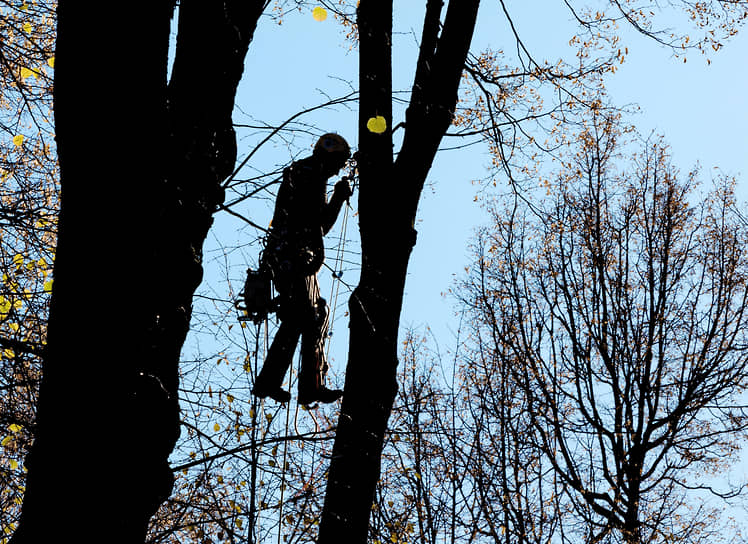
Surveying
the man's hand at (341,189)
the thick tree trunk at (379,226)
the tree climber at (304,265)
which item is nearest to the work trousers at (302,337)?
the tree climber at (304,265)

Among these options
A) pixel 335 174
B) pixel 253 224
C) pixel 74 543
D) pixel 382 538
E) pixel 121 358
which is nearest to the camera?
pixel 74 543

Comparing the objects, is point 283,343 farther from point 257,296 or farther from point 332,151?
point 332,151

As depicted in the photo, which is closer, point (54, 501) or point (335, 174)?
point (54, 501)

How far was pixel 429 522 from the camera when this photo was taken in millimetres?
9641

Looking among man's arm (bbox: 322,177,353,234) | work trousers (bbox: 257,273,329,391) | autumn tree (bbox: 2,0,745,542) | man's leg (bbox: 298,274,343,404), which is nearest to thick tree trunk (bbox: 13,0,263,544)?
autumn tree (bbox: 2,0,745,542)

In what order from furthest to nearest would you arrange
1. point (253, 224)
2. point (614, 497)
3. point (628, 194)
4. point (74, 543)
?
point (628, 194)
point (614, 497)
point (253, 224)
point (74, 543)

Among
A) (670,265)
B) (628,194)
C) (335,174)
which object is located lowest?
(335,174)

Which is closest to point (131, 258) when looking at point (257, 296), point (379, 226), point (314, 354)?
point (379, 226)

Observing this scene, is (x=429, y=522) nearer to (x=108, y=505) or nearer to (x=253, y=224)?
(x=253, y=224)

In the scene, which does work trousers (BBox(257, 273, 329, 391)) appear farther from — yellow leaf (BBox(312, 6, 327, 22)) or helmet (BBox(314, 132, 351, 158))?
yellow leaf (BBox(312, 6, 327, 22))

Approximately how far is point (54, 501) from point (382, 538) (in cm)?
473

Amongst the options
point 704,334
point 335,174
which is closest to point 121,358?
point 335,174

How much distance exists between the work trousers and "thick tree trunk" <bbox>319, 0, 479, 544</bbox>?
4.19 ft

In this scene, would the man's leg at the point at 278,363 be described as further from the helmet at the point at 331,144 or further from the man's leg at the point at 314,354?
the helmet at the point at 331,144
